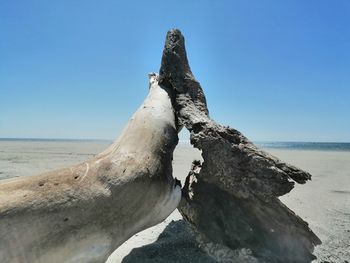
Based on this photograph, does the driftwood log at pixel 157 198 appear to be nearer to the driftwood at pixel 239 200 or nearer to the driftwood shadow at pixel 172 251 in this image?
the driftwood at pixel 239 200

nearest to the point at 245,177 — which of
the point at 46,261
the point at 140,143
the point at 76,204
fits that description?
the point at 140,143

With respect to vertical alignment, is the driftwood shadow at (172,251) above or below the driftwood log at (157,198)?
below

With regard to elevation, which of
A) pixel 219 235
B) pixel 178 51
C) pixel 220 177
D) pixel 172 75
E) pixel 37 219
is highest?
pixel 178 51

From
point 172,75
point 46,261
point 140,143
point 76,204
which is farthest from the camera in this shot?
point 172,75

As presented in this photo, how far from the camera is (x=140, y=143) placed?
3553mm

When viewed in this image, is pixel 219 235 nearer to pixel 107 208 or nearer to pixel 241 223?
pixel 241 223

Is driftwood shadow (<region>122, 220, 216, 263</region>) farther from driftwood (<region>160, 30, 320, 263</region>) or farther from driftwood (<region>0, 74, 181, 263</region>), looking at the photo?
driftwood (<region>0, 74, 181, 263</region>)

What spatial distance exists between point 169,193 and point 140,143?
21.1 inches

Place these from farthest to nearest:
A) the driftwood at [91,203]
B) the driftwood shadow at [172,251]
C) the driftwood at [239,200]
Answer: the driftwood shadow at [172,251] < the driftwood at [239,200] < the driftwood at [91,203]

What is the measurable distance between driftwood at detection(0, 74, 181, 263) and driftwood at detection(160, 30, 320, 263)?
1.52ft

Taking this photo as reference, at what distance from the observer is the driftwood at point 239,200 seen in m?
3.41

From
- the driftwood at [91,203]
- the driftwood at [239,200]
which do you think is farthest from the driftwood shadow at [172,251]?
the driftwood at [91,203]

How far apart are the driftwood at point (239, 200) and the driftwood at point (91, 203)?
464 mm

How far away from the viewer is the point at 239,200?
3.84 m
